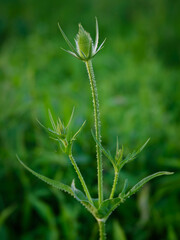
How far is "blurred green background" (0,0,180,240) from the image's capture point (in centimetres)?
128

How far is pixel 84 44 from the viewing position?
24.2 inches

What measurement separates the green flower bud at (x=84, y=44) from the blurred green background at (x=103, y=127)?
249 mm

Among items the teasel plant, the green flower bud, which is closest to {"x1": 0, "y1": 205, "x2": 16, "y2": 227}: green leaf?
the teasel plant

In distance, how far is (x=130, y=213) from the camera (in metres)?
1.33

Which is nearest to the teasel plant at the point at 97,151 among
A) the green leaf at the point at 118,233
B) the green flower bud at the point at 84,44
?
the green flower bud at the point at 84,44

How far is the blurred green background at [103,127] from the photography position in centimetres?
128

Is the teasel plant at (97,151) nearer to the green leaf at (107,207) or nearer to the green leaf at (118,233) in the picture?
the green leaf at (107,207)

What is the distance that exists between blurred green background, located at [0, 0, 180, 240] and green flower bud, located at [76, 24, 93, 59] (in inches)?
9.8

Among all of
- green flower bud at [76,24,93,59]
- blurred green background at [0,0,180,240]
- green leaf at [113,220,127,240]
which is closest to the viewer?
green flower bud at [76,24,93,59]

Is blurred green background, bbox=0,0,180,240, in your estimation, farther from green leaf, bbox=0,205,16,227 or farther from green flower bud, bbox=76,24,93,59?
green flower bud, bbox=76,24,93,59

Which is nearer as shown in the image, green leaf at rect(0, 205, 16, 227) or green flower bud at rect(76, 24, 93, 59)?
green flower bud at rect(76, 24, 93, 59)

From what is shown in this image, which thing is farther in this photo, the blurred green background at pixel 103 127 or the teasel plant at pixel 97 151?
the blurred green background at pixel 103 127

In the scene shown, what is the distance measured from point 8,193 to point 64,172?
0.27 metres

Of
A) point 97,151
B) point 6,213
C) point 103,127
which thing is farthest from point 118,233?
point 103,127
